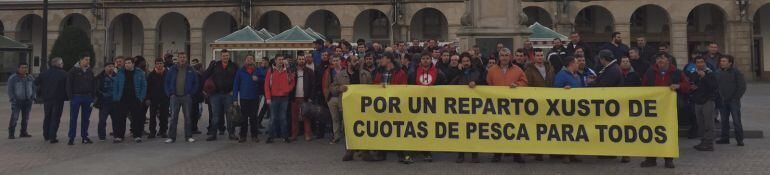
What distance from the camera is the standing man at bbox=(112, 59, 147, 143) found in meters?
11.0

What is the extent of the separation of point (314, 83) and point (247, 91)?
127cm

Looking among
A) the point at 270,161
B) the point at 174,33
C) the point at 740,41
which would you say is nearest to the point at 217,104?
the point at 270,161

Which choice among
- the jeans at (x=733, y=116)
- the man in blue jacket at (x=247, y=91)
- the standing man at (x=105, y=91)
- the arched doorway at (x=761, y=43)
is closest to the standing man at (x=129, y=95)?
the standing man at (x=105, y=91)

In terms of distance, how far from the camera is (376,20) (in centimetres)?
4031

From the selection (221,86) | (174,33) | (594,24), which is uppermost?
(594,24)

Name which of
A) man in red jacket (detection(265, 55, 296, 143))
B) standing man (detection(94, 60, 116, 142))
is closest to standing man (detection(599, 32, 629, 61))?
man in red jacket (detection(265, 55, 296, 143))

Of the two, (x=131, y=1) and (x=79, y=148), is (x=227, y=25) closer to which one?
(x=131, y=1)

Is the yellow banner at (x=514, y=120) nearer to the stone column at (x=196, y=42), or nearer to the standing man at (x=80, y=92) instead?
the standing man at (x=80, y=92)

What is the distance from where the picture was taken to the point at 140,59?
12.0 m

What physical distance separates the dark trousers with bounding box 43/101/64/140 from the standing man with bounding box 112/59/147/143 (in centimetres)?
106

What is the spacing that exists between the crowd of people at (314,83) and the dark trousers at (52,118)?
19 millimetres

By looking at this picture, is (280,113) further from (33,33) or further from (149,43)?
(33,33)

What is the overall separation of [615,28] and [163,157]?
106 feet

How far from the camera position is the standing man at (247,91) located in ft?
35.5
